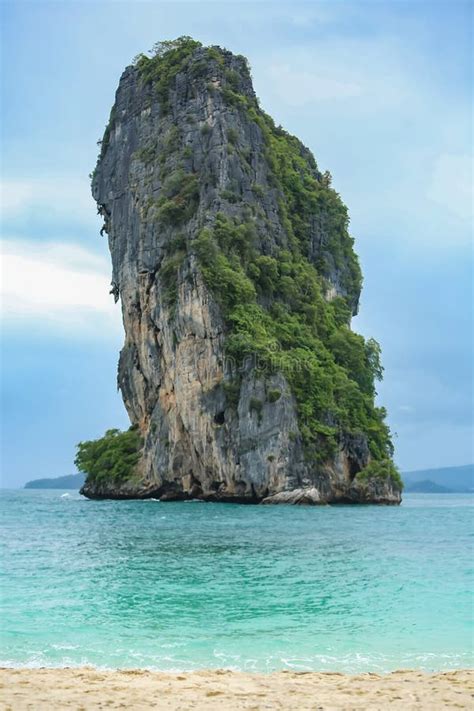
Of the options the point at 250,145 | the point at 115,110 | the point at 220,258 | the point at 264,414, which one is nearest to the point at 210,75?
the point at 250,145

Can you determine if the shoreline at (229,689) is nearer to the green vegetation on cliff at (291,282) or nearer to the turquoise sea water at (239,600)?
the turquoise sea water at (239,600)

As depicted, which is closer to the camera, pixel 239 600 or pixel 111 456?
pixel 239 600

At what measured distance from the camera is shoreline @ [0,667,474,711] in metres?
6.67

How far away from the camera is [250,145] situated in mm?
53281

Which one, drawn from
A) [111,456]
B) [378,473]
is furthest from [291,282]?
[111,456]

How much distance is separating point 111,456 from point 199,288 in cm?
1561

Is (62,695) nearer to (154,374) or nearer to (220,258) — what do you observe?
(220,258)

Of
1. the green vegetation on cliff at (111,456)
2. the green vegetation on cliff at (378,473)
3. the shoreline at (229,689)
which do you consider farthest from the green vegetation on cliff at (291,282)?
the shoreline at (229,689)

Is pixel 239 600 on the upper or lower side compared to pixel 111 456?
lower

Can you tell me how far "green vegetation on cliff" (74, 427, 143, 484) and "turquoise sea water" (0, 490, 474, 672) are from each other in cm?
2818

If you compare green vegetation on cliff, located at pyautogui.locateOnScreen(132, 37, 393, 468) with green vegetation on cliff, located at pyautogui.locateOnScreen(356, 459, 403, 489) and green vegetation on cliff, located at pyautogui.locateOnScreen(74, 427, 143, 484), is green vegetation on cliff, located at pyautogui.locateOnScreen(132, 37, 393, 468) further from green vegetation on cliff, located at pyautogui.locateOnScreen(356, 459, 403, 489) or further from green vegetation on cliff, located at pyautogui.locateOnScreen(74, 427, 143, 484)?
green vegetation on cliff, located at pyautogui.locateOnScreen(74, 427, 143, 484)

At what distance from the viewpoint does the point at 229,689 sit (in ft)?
24.0

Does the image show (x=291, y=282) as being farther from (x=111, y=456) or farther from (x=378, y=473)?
(x=111, y=456)

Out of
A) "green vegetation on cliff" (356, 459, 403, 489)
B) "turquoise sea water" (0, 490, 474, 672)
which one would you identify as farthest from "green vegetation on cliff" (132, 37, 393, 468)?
"turquoise sea water" (0, 490, 474, 672)
